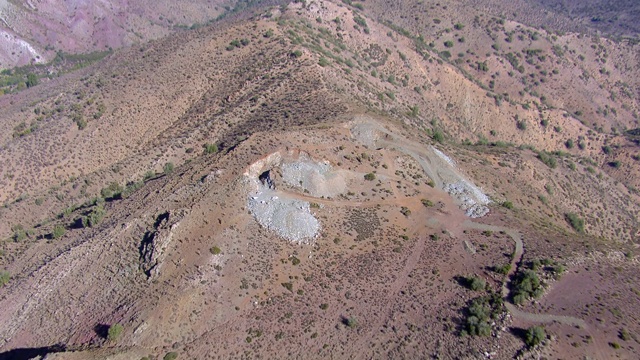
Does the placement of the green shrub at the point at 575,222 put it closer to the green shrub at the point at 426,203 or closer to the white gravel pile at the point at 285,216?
the green shrub at the point at 426,203

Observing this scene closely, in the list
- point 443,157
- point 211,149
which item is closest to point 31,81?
point 211,149

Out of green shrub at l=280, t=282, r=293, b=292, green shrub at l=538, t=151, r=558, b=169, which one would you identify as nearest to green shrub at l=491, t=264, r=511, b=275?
green shrub at l=280, t=282, r=293, b=292

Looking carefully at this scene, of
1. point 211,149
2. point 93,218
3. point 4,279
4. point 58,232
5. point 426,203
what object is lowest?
point 4,279

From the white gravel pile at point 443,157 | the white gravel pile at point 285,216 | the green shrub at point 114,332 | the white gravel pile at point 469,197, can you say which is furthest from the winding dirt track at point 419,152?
the green shrub at point 114,332

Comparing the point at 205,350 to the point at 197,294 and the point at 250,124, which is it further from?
the point at 250,124

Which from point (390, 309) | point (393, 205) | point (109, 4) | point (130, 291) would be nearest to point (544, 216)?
point (393, 205)

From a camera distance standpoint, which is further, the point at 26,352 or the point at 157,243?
the point at 157,243

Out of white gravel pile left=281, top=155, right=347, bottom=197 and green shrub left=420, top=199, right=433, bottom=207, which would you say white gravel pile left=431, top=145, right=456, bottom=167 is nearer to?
green shrub left=420, top=199, right=433, bottom=207

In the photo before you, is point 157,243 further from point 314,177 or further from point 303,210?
point 314,177
